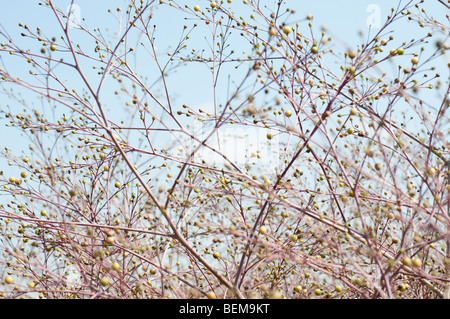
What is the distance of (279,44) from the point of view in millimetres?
4172

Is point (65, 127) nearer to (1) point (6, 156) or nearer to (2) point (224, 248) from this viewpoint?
(1) point (6, 156)

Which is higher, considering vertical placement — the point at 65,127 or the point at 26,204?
the point at 65,127

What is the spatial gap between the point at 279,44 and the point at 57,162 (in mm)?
2899

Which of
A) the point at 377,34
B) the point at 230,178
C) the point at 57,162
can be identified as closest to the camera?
the point at 377,34

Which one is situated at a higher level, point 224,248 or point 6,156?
point 6,156

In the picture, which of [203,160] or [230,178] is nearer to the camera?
[230,178]

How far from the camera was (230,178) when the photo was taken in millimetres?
4090

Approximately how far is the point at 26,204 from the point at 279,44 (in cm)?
321

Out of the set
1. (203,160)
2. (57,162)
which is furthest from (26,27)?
(203,160)
